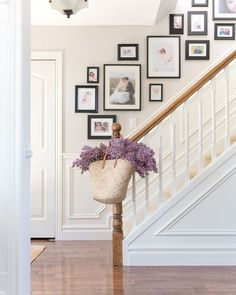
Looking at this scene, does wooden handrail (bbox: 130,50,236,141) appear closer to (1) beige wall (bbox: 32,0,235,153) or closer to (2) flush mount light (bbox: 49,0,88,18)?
(2) flush mount light (bbox: 49,0,88,18)

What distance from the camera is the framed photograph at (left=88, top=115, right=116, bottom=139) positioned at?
5227mm

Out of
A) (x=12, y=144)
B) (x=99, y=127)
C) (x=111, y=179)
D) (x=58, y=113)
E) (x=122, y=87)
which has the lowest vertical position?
(x=111, y=179)

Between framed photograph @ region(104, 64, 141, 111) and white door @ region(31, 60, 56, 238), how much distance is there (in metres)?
0.63

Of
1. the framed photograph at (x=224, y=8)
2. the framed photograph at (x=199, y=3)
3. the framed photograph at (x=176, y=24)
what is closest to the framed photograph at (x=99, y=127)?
the framed photograph at (x=176, y=24)

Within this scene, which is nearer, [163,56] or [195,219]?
[195,219]

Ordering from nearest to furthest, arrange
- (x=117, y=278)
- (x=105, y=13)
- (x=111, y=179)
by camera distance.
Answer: (x=117, y=278) → (x=111, y=179) → (x=105, y=13)

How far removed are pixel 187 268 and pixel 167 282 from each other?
0.47m

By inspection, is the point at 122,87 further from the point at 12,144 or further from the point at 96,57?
the point at 12,144

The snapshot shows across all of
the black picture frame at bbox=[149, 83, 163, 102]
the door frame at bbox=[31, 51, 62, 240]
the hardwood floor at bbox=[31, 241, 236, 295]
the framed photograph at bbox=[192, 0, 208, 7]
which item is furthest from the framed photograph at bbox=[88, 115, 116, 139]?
the framed photograph at bbox=[192, 0, 208, 7]

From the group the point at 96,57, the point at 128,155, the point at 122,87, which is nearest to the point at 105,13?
the point at 96,57

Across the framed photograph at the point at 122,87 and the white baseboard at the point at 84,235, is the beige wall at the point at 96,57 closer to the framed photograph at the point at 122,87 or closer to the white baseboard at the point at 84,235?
the framed photograph at the point at 122,87

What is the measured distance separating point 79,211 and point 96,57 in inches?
70.2

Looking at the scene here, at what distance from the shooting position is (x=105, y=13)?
15.8ft

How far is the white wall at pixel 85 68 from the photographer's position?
5230mm
